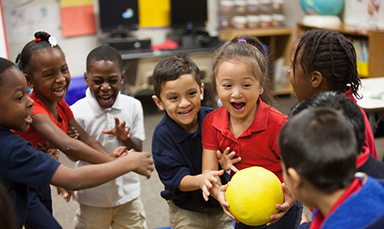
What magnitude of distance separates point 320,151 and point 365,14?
16.1 feet

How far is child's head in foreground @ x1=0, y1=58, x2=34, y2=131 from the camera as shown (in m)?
1.51

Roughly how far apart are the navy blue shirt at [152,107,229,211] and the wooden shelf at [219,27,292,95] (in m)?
4.03

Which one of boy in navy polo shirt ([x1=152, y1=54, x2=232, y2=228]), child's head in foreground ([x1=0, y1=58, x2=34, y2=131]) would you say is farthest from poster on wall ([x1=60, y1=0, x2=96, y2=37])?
child's head in foreground ([x1=0, y1=58, x2=34, y2=131])

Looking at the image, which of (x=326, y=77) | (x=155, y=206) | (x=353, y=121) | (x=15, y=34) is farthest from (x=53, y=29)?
(x=353, y=121)

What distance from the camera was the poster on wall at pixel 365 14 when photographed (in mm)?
5102

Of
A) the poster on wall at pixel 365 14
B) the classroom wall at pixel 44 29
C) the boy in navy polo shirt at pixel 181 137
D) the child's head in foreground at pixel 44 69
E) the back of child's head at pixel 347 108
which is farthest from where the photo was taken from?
the classroom wall at pixel 44 29

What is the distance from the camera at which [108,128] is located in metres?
2.23

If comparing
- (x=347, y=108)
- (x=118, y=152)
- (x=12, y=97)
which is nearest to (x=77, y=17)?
(x=118, y=152)

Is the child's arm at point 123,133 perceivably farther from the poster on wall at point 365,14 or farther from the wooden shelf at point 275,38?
the poster on wall at point 365,14

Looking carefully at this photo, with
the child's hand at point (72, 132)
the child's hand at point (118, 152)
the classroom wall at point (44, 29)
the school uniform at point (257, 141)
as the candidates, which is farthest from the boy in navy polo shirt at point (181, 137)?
→ the classroom wall at point (44, 29)

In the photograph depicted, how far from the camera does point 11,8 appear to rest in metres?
5.20

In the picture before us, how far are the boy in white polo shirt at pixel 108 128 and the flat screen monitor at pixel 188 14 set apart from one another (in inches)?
146

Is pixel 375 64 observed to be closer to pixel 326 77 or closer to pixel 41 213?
pixel 326 77

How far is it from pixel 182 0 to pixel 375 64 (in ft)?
8.76
